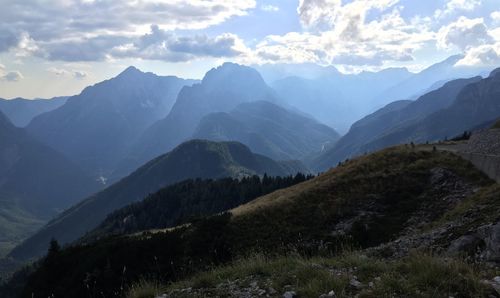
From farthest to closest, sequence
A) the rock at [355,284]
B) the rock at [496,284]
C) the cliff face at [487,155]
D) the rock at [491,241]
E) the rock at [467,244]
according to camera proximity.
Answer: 1. the cliff face at [487,155]
2. the rock at [467,244]
3. the rock at [491,241]
4. the rock at [355,284]
5. the rock at [496,284]

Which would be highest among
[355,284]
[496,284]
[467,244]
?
[355,284]

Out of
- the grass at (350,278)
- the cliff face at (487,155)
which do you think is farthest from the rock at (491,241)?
the cliff face at (487,155)

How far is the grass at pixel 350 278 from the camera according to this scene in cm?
989

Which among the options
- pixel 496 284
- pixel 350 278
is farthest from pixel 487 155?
pixel 350 278

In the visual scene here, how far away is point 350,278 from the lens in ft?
36.6

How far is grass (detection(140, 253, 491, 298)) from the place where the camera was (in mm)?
9891

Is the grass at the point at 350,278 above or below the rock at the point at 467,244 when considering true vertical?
above

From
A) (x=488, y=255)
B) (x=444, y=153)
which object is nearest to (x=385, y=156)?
(x=444, y=153)

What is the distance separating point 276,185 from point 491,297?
169 m

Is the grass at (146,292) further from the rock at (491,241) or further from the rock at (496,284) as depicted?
the rock at (491,241)

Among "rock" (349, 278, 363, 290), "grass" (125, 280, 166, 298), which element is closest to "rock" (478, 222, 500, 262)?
"rock" (349, 278, 363, 290)

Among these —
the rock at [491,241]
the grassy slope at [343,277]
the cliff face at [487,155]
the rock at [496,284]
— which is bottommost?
the cliff face at [487,155]

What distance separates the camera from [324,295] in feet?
33.6

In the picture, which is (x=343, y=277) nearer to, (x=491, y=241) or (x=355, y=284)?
(x=355, y=284)
